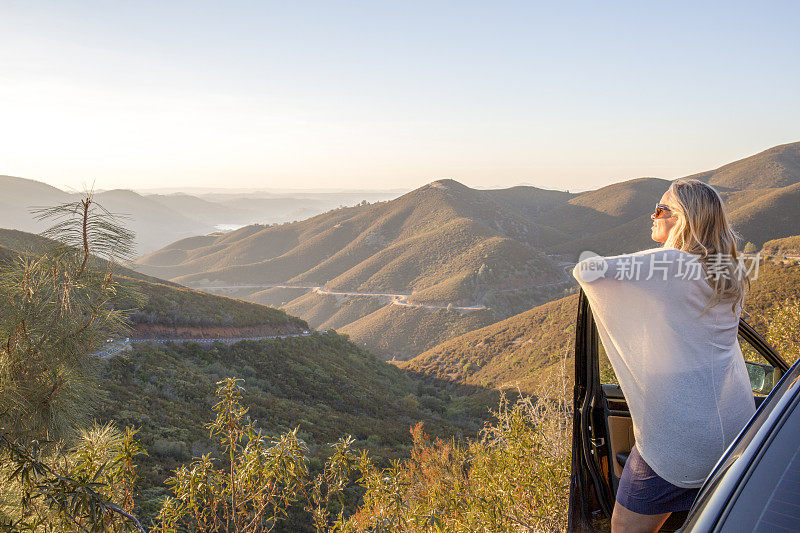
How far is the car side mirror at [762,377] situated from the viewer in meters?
2.66

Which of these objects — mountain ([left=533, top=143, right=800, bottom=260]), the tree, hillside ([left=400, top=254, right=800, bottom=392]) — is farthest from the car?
mountain ([left=533, top=143, right=800, bottom=260])

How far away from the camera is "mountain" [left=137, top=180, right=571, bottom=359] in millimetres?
55156

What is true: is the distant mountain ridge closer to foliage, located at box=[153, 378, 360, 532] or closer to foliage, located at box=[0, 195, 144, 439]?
foliage, located at box=[153, 378, 360, 532]

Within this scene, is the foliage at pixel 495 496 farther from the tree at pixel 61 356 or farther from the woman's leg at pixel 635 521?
the tree at pixel 61 356

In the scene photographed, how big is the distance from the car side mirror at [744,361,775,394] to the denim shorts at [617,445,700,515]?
1290 millimetres

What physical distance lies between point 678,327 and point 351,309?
64.4 metres

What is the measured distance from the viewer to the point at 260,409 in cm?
1482

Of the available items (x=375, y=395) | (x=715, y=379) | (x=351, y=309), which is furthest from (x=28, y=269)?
(x=351, y=309)

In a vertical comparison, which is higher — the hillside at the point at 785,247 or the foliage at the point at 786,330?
the hillside at the point at 785,247

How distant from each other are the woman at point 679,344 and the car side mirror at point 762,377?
1105 millimetres

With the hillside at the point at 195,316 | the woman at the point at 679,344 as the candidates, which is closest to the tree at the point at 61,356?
the woman at the point at 679,344

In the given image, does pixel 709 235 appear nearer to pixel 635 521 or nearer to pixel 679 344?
pixel 679 344

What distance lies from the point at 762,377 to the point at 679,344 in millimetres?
1486

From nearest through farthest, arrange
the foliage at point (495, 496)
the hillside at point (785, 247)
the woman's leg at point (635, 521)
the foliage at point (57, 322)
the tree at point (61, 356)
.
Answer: the woman's leg at point (635, 521) → the tree at point (61, 356) → the foliage at point (57, 322) → the foliage at point (495, 496) → the hillside at point (785, 247)
